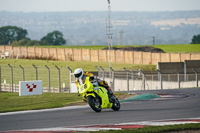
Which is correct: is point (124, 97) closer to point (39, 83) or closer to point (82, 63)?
point (39, 83)

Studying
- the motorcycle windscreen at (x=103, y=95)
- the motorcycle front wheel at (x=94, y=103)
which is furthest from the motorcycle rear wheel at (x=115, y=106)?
the motorcycle front wheel at (x=94, y=103)

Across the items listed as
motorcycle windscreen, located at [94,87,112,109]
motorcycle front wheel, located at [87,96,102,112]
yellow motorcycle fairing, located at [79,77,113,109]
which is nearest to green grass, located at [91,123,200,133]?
motorcycle front wheel, located at [87,96,102,112]

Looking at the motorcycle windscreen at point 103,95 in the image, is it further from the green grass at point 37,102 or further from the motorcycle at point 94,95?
the green grass at point 37,102

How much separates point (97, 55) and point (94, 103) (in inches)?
2626

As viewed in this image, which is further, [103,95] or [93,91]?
[103,95]

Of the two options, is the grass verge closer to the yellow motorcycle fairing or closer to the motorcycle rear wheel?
the motorcycle rear wheel

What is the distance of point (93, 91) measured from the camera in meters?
19.5

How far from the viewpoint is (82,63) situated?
82250mm

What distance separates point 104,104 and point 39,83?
45.3 feet

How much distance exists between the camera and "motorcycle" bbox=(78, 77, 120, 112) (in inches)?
763

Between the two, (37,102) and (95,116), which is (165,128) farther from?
(37,102)

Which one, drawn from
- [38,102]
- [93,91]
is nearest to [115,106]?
[93,91]

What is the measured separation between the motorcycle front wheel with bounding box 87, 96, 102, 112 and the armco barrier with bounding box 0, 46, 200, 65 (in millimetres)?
48814

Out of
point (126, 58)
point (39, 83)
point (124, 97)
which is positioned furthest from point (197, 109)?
point (126, 58)
